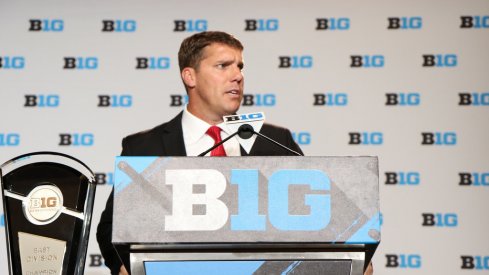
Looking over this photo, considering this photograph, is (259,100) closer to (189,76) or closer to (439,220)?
(189,76)

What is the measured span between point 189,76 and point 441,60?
1554 millimetres

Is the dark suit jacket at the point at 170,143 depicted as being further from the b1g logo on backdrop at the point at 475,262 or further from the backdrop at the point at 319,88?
the b1g logo on backdrop at the point at 475,262

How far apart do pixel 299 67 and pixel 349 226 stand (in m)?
2.42

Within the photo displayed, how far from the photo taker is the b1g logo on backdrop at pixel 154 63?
371 cm

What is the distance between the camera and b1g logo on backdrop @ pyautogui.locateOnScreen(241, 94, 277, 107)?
364cm

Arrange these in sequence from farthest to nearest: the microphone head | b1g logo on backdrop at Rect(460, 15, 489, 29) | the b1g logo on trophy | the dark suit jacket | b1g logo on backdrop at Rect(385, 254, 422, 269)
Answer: b1g logo on backdrop at Rect(460, 15, 489, 29) → b1g logo on backdrop at Rect(385, 254, 422, 269) → the dark suit jacket → the microphone head → the b1g logo on trophy

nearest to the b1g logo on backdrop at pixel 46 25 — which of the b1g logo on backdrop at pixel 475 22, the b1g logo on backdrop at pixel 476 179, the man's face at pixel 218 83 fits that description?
the man's face at pixel 218 83

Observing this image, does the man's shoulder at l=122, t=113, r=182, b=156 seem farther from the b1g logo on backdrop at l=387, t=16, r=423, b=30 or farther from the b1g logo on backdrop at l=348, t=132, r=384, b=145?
the b1g logo on backdrop at l=387, t=16, r=423, b=30

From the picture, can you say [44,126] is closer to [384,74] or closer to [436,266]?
[384,74]

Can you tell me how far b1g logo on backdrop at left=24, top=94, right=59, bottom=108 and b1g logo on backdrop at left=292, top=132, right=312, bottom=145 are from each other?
1285 millimetres

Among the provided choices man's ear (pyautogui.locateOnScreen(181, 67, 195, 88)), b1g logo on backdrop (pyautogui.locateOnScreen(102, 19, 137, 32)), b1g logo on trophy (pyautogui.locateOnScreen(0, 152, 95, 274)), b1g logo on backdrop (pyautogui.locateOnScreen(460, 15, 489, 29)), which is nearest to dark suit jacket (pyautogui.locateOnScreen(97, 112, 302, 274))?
man's ear (pyautogui.locateOnScreen(181, 67, 195, 88))

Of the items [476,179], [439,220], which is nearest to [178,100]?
[439,220]

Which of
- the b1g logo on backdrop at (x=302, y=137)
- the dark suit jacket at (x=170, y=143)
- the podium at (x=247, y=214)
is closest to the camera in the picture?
the podium at (x=247, y=214)

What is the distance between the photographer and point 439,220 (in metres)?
3.54
